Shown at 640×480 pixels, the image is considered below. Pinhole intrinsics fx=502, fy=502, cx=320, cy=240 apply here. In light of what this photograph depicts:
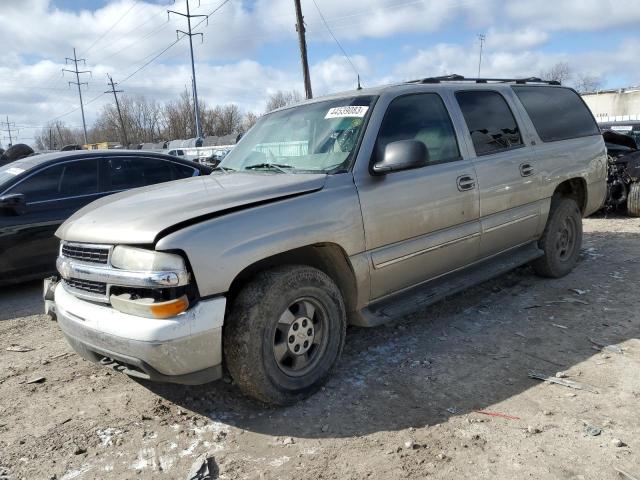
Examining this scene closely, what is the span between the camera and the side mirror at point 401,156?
10.7ft

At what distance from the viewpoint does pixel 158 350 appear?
101 inches

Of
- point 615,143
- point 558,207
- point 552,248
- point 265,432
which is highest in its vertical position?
point 615,143

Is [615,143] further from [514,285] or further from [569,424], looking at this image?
[569,424]

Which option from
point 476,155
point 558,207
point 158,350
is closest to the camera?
point 158,350

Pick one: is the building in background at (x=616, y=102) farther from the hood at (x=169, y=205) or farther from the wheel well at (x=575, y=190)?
the hood at (x=169, y=205)

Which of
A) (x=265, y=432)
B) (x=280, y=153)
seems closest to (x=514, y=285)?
(x=280, y=153)

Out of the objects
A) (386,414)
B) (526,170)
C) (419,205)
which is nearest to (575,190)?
(526,170)

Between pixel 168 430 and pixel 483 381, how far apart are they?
2.03 meters

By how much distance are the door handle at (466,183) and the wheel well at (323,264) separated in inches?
49.4

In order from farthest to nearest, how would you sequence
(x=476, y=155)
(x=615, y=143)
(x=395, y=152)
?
1. (x=615, y=143)
2. (x=476, y=155)
3. (x=395, y=152)

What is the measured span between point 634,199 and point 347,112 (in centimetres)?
703

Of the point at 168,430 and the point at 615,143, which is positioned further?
the point at 615,143

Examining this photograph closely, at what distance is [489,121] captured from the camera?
4.44m

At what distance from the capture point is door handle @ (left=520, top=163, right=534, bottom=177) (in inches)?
179
